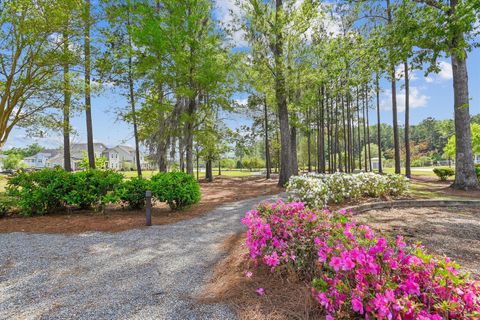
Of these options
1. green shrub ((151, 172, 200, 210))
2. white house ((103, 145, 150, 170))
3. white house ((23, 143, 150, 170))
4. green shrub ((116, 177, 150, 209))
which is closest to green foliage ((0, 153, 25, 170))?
white house ((23, 143, 150, 170))

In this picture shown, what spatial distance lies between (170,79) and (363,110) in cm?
1887

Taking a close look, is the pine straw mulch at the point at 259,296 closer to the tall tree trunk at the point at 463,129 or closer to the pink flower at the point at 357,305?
the pink flower at the point at 357,305

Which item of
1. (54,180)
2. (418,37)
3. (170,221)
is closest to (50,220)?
(54,180)

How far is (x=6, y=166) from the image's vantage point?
4778cm

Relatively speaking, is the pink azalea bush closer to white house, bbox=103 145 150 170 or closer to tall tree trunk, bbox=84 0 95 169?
tall tree trunk, bbox=84 0 95 169

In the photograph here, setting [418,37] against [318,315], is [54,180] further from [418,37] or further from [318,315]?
[418,37]

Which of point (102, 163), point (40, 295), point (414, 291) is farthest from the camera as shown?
point (102, 163)

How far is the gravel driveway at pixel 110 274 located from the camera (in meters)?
2.31

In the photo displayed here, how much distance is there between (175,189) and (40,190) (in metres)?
3.23

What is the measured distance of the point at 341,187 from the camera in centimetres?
693

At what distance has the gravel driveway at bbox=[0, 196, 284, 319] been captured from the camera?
7.57 ft

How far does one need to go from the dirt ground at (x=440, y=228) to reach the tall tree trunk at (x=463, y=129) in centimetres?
420

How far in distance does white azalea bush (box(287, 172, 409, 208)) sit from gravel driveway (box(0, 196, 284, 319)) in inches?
80.7

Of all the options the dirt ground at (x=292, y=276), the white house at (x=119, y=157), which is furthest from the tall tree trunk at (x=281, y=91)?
the white house at (x=119, y=157)
